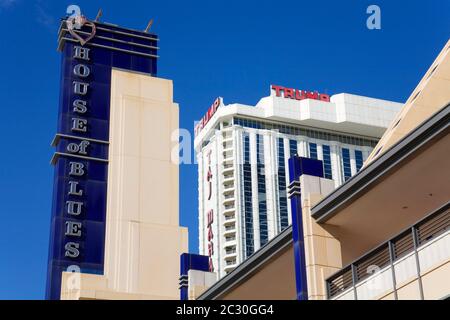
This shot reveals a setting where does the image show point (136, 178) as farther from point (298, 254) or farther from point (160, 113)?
point (298, 254)

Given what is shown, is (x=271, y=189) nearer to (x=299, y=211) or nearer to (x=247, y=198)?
(x=247, y=198)

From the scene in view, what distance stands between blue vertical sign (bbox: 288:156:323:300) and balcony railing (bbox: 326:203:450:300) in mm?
992

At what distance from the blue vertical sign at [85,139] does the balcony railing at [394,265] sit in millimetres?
26635

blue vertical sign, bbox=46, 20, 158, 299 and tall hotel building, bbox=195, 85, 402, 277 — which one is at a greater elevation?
tall hotel building, bbox=195, 85, 402, 277

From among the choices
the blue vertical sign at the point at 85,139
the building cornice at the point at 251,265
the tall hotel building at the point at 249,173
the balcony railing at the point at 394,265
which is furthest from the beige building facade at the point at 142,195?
the tall hotel building at the point at 249,173

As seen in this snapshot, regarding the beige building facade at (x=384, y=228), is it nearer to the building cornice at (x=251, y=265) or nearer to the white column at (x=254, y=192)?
the building cornice at (x=251, y=265)

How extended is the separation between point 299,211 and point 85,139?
Answer: 103 ft

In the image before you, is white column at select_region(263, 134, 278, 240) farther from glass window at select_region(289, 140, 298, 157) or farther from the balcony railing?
the balcony railing

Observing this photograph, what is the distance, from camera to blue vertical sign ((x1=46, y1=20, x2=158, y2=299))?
54.8 meters

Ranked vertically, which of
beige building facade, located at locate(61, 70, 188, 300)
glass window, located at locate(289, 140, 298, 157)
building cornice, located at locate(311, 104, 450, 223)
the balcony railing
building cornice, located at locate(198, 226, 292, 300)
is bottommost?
the balcony railing

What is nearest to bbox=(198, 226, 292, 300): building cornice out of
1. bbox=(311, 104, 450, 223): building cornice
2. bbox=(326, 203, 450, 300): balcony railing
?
bbox=(311, 104, 450, 223): building cornice

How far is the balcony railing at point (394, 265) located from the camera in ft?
81.7
